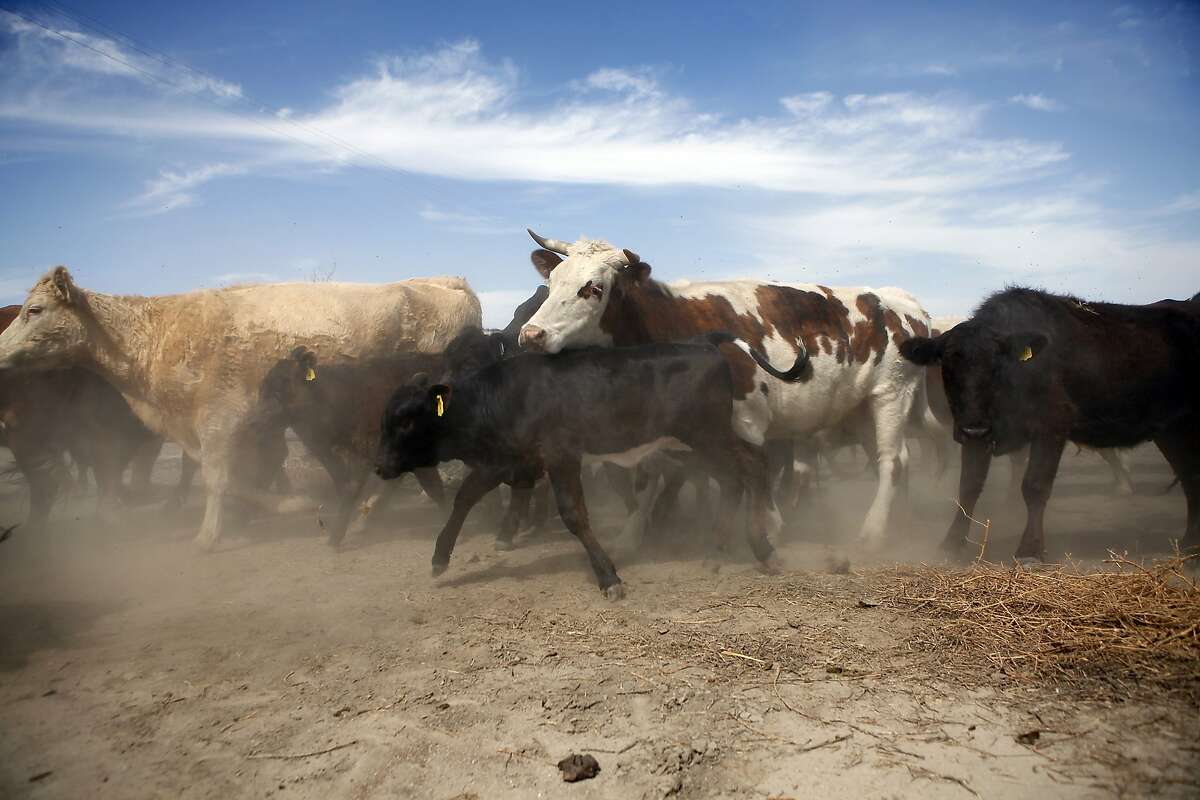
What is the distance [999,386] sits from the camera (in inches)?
229

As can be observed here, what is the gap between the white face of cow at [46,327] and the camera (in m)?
7.81

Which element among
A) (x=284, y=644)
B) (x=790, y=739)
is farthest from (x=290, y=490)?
(x=790, y=739)

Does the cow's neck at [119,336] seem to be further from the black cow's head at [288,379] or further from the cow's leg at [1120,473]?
the cow's leg at [1120,473]

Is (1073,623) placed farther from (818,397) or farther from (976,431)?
(818,397)

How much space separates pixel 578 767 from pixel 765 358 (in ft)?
13.3

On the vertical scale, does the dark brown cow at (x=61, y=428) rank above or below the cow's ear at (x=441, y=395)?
below

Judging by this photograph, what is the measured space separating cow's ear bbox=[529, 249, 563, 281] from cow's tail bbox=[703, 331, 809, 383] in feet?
5.36

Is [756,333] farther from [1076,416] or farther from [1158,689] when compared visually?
[1158,689]

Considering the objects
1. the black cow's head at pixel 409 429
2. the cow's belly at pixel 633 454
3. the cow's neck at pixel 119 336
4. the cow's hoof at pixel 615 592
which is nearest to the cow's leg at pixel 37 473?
the cow's neck at pixel 119 336

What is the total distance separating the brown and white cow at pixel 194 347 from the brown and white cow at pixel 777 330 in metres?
3.30

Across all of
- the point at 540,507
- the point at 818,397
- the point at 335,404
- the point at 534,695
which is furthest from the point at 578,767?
the point at 335,404

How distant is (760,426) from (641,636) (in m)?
2.66

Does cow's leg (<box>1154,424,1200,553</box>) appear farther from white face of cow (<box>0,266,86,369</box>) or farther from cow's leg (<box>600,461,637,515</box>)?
white face of cow (<box>0,266,86,369</box>)

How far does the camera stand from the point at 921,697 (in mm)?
3342
